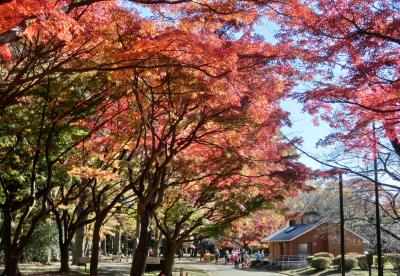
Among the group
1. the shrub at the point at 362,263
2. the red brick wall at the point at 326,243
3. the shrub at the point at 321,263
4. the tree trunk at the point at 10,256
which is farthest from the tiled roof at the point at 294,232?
the tree trunk at the point at 10,256

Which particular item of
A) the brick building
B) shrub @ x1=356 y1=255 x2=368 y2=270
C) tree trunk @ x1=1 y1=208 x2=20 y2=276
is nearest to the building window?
the brick building

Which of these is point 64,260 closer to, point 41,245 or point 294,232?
point 41,245

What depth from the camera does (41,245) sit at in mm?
35594

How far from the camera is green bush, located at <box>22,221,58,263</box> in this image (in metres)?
35.2

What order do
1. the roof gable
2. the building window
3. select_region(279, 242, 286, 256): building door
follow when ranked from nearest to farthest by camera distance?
the roof gable, the building window, select_region(279, 242, 286, 256): building door

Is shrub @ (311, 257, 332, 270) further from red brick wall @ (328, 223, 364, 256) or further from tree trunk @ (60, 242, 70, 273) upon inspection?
tree trunk @ (60, 242, 70, 273)

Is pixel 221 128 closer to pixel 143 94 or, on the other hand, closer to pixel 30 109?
pixel 143 94

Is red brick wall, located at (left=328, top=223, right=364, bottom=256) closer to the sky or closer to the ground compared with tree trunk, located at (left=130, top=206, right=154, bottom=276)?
closer to the ground

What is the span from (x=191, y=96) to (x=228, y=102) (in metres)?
1.08

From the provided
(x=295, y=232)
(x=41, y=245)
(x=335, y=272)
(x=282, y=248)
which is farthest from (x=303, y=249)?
(x=41, y=245)

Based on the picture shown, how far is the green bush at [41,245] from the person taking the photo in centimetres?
3522

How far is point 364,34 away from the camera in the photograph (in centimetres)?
959

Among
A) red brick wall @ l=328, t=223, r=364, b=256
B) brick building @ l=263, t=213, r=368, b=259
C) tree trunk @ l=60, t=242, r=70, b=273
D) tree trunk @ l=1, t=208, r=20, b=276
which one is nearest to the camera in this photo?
tree trunk @ l=1, t=208, r=20, b=276

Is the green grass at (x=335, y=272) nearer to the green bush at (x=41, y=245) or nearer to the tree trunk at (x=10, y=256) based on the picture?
the green bush at (x=41, y=245)
